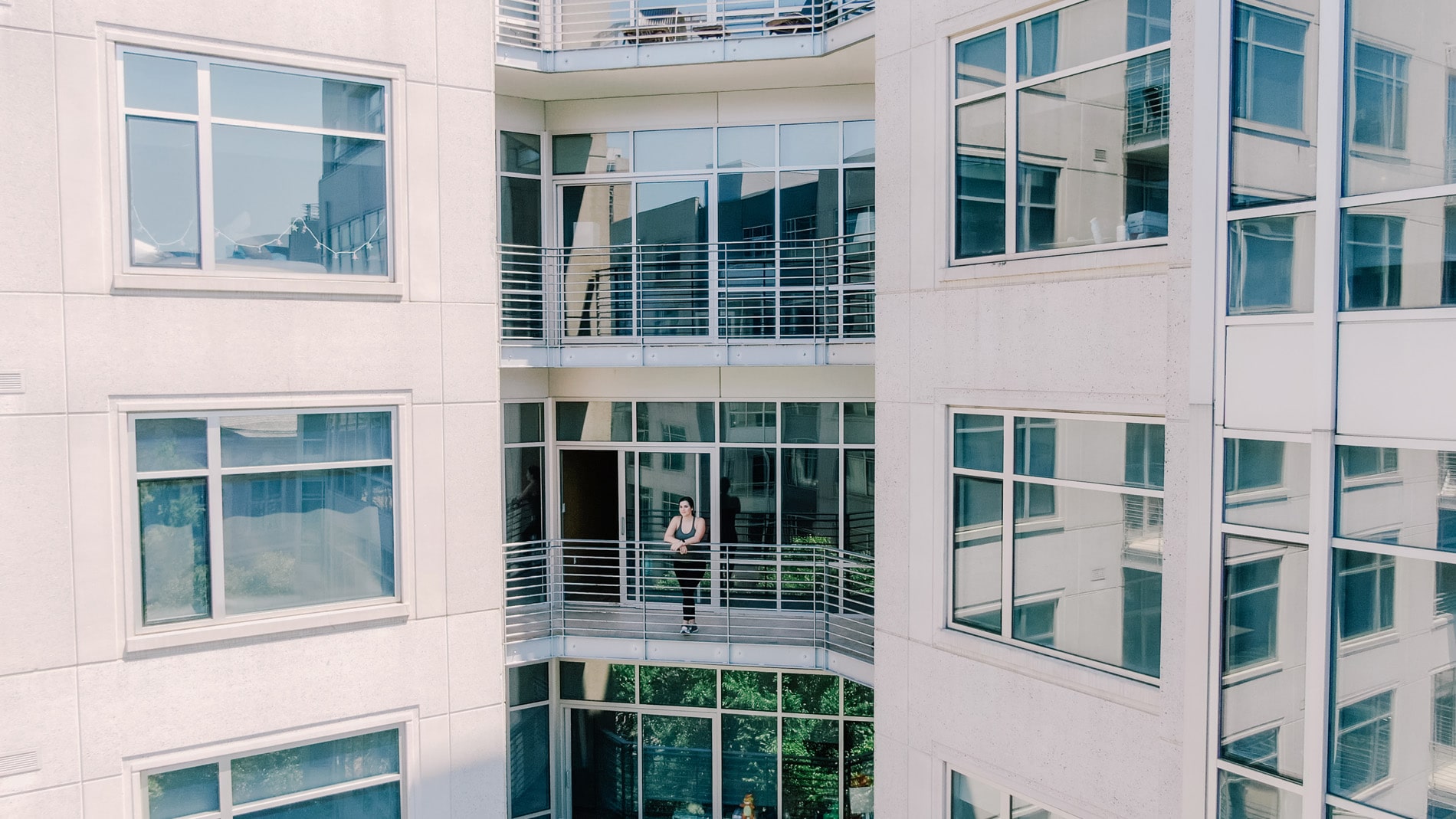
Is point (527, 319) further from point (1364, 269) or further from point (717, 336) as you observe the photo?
point (1364, 269)

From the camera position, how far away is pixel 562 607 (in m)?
12.0

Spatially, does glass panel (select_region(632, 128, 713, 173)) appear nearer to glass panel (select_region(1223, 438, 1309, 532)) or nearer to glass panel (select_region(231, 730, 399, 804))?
glass panel (select_region(231, 730, 399, 804))

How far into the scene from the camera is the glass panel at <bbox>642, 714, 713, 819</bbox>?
13.4m

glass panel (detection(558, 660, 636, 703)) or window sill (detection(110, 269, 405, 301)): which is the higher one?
window sill (detection(110, 269, 405, 301))

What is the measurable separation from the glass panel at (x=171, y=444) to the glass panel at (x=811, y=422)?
22.1ft

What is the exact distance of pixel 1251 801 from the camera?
6281 millimetres

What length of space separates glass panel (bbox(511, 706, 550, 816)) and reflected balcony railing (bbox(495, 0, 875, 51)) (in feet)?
27.5

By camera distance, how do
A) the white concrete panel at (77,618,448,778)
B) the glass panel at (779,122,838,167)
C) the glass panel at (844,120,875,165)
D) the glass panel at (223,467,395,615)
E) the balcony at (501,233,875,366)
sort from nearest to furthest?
the white concrete panel at (77,618,448,778) → the glass panel at (223,467,395,615) → the balcony at (501,233,875,366) → the glass panel at (844,120,875,165) → the glass panel at (779,122,838,167)

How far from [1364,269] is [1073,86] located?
2.83 meters

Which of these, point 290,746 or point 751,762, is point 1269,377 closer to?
point 290,746

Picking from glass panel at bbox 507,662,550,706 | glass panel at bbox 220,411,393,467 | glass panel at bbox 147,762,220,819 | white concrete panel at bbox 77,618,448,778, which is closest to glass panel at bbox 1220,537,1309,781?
white concrete panel at bbox 77,618,448,778

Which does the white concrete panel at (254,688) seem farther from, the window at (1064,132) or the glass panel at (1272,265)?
the glass panel at (1272,265)

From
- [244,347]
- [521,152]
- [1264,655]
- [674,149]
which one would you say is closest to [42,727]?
[244,347]

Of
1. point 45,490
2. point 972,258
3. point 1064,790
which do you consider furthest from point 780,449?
point 45,490
